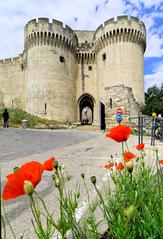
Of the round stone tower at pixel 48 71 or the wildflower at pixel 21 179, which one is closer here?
the wildflower at pixel 21 179

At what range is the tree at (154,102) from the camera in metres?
27.1

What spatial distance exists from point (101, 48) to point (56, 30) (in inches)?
221

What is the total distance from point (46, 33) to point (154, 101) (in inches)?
593

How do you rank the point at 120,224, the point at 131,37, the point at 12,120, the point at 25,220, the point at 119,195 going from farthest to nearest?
the point at 131,37 → the point at 12,120 → the point at 25,220 → the point at 119,195 → the point at 120,224

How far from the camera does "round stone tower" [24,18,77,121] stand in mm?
26312

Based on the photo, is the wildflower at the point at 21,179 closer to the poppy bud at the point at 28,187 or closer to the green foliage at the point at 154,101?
the poppy bud at the point at 28,187

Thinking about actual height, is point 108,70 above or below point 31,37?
below

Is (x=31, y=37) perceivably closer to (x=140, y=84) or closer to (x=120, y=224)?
(x=140, y=84)

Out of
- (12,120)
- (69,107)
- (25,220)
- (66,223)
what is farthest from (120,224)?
(69,107)

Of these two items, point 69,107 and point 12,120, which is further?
point 69,107

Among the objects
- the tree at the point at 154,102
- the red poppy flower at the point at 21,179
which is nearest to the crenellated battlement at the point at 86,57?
the tree at the point at 154,102

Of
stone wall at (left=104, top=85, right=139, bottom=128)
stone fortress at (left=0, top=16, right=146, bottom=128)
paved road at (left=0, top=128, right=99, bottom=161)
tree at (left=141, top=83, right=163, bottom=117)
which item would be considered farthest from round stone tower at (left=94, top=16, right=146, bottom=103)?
paved road at (left=0, top=128, right=99, bottom=161)

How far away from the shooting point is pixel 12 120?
21172mm

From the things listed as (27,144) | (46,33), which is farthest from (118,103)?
(46,33)
